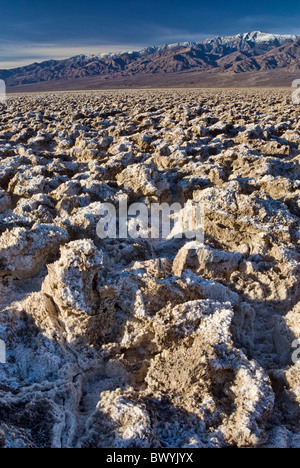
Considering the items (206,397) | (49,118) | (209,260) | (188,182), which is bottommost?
(206,397)

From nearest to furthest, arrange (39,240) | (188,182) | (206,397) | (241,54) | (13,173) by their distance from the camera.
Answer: (206,397)
(39,240)
(188,182)
(13,173)
(241,54)

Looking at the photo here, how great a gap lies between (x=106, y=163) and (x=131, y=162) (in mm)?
492

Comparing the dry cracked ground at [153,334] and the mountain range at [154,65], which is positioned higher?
the mountain range at [154,65]

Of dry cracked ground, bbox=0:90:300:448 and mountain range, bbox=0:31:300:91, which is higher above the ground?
mountain range, bbox=0:31:300:91

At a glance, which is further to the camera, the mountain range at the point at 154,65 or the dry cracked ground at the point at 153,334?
the mountain range at the point at 154,65

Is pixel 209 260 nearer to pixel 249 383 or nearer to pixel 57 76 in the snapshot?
pixel 249 383

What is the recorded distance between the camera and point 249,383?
1.93m

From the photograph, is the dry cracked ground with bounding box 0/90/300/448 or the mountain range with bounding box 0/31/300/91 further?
the mountain range with bounding box 0/31/300/91

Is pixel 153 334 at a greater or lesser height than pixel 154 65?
lesser

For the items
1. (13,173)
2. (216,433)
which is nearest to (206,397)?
(216,433)

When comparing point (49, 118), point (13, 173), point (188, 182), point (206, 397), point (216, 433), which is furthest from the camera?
point (49, 118)

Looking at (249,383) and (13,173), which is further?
(13,173)

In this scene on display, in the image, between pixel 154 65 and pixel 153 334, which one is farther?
pixel 154 65

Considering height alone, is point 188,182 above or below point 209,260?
above
